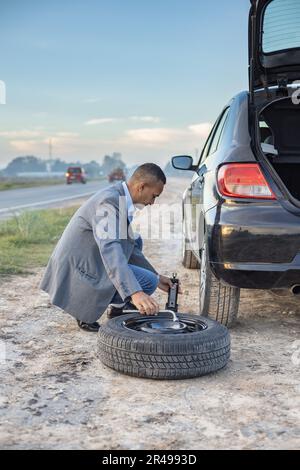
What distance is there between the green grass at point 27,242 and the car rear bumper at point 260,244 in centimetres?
385

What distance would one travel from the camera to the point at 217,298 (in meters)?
4.33

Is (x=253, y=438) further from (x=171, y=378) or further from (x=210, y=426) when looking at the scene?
(x=171, y=378)

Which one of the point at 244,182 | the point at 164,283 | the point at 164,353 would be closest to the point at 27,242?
the point at 164,283

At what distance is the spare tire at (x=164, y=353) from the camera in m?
3.30

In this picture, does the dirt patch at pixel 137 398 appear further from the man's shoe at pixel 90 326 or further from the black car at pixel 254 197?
the black car at pixel 254 197

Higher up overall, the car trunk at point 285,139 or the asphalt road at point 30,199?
A: the car trunk at point 285,139

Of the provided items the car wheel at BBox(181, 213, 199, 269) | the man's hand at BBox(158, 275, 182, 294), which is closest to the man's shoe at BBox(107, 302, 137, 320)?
the man's hand at BBox(158, 275, 182, 294)

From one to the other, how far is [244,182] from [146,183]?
66cm

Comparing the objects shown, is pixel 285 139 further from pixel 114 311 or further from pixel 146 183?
pixel 114 311

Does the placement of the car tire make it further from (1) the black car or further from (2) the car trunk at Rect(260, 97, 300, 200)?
(1) the black car

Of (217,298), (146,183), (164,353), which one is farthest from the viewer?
(217,298)

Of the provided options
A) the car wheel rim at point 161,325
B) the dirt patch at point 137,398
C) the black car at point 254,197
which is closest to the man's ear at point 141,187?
the black car at point 254,197

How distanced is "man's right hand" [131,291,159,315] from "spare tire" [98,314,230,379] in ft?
0.44

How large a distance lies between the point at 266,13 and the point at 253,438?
128 inches
